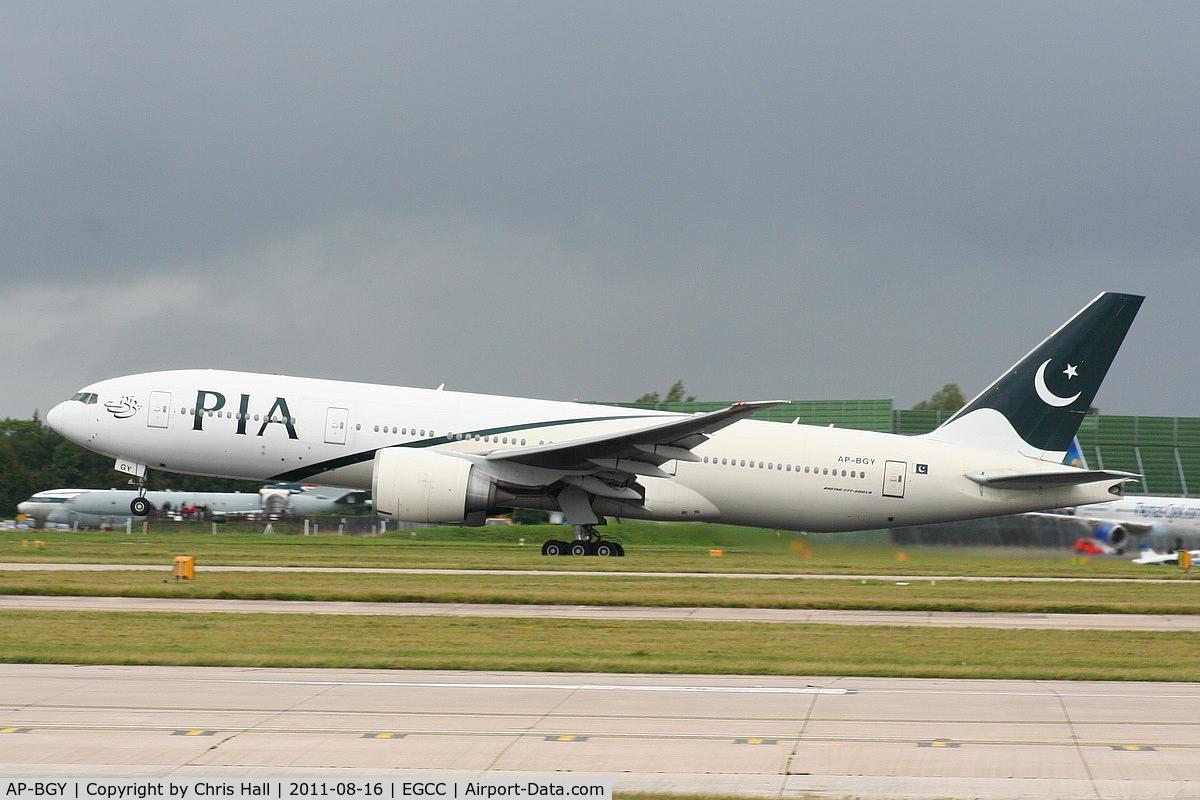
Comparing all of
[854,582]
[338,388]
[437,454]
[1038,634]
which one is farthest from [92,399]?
[1038,634]

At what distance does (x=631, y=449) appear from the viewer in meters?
27.8

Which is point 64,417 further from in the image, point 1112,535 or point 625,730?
point 1112,535

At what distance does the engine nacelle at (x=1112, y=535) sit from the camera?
132 feet

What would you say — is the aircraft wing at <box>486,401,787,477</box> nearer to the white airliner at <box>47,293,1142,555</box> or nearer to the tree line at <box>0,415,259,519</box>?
the white airliner at <box>47,293,1142,555</box>

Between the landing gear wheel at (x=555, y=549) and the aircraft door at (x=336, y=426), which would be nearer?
the aircraft door at (x=336, y=426)

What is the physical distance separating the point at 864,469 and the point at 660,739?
21416 millimetres

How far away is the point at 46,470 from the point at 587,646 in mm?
78382

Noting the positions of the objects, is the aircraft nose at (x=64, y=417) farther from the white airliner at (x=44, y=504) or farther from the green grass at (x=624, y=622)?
the white airliner at (x=44, y=504)

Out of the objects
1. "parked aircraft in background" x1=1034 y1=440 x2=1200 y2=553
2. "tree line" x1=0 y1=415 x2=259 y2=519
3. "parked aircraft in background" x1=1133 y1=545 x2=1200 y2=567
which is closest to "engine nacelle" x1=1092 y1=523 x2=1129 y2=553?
"parked aircraft in background" x1=1034 y1=440 x2=1200 y2=553

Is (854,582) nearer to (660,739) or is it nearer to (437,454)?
(437,454)

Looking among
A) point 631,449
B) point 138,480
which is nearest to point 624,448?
point 631,449

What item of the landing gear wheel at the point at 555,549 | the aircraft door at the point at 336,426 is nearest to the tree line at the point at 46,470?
the aircraft door at the point at 336,426

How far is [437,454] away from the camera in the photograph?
27.8 metres

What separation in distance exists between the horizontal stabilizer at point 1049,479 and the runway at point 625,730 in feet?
56.6
